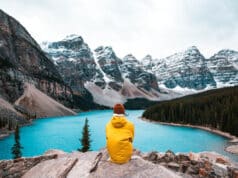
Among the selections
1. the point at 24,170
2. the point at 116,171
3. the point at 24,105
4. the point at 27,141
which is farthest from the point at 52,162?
the point at 24,105

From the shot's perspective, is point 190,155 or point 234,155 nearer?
point 190,155

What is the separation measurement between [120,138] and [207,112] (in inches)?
4111

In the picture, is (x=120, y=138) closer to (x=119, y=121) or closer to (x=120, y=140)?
(x=120, y=140)

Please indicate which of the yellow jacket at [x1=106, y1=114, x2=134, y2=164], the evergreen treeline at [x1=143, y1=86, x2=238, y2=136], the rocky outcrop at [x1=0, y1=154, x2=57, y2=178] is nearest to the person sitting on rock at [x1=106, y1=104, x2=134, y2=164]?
the yellow jacket at [x1=106, y1=114, x2=134, y2=164]

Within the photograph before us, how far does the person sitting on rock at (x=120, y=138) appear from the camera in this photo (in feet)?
39.1

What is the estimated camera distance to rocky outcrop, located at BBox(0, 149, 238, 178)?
11.7m

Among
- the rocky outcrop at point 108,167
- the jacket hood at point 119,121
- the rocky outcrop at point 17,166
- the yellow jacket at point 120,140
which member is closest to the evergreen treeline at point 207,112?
the rocky outcrop at point 108,167

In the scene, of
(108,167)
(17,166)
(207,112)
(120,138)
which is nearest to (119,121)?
(120,138)

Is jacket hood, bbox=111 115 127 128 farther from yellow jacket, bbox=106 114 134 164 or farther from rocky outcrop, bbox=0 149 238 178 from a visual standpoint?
rocky outcrop, bbox=0 149 238 178

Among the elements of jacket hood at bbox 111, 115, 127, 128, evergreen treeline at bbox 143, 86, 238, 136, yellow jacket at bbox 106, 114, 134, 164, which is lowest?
evergreen treeline at bbox 143, 86, 238, 136

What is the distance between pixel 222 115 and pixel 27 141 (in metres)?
52.7

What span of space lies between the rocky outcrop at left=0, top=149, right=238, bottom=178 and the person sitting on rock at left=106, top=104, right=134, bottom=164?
29 centimetres

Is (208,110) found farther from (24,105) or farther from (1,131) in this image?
(24,105)

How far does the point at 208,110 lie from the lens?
4528 inches
